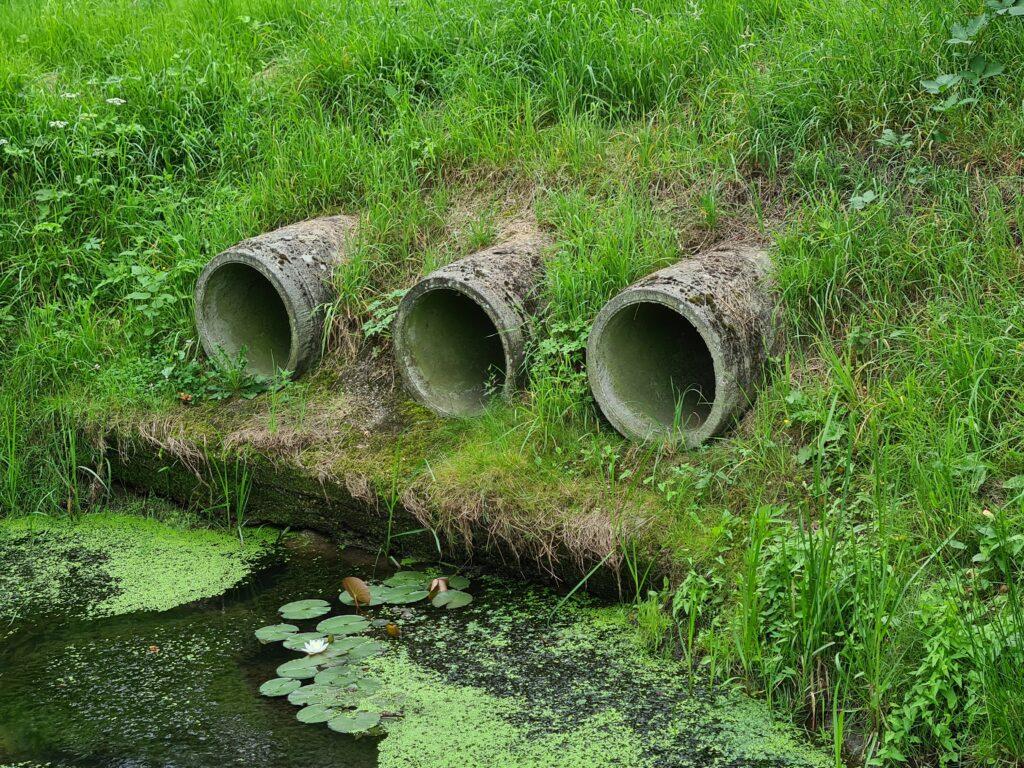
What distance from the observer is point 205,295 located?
16.6 ft

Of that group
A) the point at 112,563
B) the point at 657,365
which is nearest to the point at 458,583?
the point at 657,365

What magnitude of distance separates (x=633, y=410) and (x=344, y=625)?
1.36 m

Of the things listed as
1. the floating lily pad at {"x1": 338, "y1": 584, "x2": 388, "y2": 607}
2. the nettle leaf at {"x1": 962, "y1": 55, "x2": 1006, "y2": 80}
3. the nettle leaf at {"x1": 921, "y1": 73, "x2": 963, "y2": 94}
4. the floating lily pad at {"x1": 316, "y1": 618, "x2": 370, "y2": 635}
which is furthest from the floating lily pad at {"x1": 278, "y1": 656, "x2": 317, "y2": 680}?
the nettle leaf at {"x1": 962, "y1": 55, "x2": 1006, "y2": 80}

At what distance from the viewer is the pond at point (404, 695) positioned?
3164mm

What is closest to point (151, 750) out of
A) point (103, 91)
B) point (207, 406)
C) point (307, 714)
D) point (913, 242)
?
point (307, 714)

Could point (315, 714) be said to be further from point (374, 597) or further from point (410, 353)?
point (410, 353)

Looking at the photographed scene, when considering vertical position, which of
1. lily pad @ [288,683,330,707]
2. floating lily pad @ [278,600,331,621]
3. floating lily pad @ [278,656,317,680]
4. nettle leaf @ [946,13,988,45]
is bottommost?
lily pad @ [288,683,330,707]

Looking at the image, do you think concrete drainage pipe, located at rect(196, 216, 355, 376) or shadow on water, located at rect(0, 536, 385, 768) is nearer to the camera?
shadow on water, located at rect(0, 536, 385, 768)

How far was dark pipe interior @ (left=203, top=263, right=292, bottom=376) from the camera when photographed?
16.8ft

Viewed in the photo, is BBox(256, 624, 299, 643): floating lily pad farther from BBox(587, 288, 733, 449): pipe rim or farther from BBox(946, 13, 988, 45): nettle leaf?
BBox(946, 13, 988, 45): nettle leaf

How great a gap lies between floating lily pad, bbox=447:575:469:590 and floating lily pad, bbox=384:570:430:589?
0.32 feet

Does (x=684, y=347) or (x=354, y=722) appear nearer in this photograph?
(x=354, y=722)

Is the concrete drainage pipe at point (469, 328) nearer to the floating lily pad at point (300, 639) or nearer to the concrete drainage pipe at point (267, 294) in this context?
the concrete drainage pipe at point (267, 294)

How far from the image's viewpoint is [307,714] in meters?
3.36
